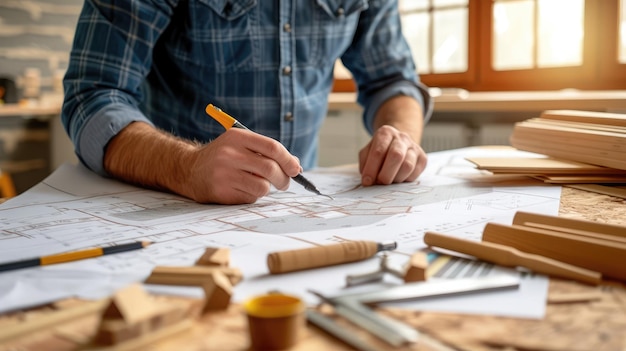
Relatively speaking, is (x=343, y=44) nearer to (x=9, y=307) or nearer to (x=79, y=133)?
(x=79, y=133)

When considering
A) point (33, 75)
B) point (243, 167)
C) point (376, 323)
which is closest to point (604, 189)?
point (243, 167)

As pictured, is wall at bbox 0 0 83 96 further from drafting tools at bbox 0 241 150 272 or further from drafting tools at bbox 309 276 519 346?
drafting tools at bbox 309 276 519 346

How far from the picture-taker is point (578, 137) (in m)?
1.12

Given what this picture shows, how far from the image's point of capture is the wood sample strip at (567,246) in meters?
0.56

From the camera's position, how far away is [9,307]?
0.50 metres

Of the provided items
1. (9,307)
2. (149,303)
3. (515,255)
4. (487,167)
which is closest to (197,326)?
(149,303)

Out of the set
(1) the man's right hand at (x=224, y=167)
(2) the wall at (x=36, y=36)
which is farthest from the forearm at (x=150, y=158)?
(2) the wall at (x=36, y=36)

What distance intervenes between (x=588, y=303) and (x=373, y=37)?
124 centimetres

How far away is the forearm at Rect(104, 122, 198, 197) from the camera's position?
100 cm

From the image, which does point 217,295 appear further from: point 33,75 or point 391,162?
point 33,75

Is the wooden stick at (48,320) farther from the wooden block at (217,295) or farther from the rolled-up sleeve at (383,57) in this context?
the rolled-up sleeve at (383,57)

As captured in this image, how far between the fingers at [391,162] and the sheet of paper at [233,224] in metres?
0.03

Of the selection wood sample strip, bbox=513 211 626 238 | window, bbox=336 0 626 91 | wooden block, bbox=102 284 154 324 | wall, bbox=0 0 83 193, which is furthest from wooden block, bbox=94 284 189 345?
wall, bbox=0 0 83 193

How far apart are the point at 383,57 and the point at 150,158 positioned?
0.80m
